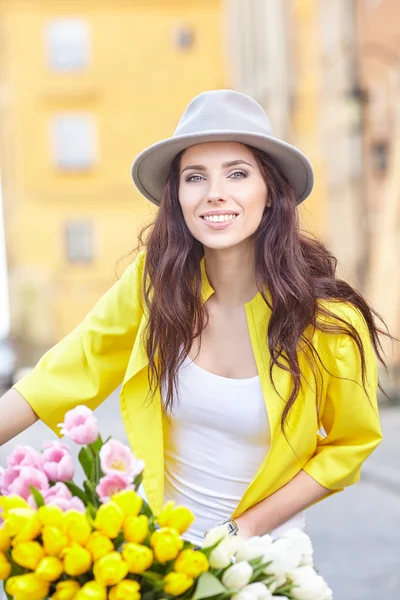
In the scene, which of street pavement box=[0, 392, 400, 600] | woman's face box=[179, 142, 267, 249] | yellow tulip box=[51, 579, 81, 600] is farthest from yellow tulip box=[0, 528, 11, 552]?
street pavement box=[0, 392, 400, 600]

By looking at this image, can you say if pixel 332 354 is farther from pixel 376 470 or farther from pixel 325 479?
pixel 376 470

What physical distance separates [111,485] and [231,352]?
2.31ft

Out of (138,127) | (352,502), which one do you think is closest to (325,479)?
(352,502)

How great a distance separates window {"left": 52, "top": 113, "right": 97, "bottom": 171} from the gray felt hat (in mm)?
25539

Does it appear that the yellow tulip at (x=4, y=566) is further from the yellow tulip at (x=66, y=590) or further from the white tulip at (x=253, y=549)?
the white tulip at (x=253, y=549)

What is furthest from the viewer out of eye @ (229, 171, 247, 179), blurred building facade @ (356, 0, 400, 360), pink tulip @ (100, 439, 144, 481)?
blurred building facade @ (356, 0, 400, 360)

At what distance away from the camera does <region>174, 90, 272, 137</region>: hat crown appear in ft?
7.20

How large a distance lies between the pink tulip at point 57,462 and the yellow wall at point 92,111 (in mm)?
25381

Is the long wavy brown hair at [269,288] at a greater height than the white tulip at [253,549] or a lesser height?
greater

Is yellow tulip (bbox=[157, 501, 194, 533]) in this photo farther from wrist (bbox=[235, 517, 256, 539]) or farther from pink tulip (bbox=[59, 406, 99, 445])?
wrist (bbox=[235, 517, 256, 539])

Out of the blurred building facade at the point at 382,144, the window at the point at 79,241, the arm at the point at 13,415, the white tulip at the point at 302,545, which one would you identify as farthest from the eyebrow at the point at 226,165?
the window at the point at 79,241

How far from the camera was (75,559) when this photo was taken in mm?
1554

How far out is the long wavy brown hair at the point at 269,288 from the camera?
7.21ft

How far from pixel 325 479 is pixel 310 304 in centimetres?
35
